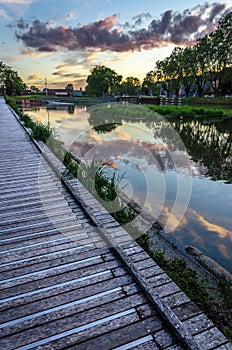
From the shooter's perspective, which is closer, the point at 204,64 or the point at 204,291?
the point at 204,291

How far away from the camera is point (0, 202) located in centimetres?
413

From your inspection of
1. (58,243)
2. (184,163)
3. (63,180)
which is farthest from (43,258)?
(184,163)

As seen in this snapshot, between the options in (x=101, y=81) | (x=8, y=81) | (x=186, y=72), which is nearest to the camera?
(x=186, y=72)

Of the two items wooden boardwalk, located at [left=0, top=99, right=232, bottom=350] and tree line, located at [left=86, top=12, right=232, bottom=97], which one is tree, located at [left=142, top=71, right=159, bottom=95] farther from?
wooden boardwalk, located at [left=0, top=99, right=232, bottom=350]

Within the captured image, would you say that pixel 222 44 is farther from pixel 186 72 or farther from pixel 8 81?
pixel 8 81

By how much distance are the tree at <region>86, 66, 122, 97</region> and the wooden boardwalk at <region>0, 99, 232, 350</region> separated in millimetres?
72003

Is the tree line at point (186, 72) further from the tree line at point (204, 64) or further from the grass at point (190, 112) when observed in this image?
the grass at point (190, 112)

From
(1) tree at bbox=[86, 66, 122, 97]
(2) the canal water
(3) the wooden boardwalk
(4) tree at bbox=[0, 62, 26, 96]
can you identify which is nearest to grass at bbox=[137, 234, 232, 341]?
(3) the wooden boardwalk

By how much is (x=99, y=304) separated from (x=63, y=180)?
3.19m

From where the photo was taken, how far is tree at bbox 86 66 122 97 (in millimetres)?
71675

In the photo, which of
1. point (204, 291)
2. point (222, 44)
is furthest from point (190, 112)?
point (204, 291)

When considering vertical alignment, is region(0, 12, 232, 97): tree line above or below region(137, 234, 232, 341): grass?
above

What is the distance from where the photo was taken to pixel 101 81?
71.4 meters

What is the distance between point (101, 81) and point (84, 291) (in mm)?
74391
